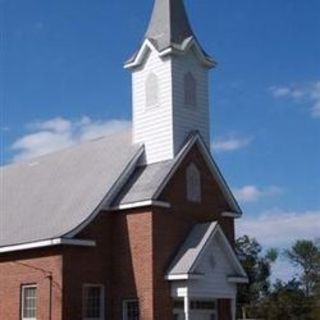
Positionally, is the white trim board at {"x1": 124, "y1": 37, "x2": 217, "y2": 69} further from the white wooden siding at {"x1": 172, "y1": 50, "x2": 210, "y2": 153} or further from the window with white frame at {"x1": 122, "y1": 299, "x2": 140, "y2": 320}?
the window with white frame at {"x1": 122, "y1": 299, "x2": 140, "y2": 320}

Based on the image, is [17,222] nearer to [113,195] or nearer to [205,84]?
[113,195]

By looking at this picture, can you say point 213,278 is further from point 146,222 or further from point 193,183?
point 193,183

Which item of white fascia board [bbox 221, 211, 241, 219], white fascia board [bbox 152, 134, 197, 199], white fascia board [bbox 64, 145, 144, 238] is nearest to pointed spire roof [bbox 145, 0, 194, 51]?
white fascia board [bbox 152, 134, 197, 199]

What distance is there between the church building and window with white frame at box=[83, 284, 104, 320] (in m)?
0.04

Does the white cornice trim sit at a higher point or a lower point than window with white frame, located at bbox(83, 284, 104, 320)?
higher

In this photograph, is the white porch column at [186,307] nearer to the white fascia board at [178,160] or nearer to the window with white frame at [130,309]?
the window with white frame at [130,309]

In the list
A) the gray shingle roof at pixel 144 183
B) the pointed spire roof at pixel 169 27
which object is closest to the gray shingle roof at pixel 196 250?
the gray shingle roof at pixel 144 183

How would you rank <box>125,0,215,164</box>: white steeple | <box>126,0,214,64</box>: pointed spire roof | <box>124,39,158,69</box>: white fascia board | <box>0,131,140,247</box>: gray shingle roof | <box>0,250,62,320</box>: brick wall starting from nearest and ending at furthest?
<box>0,250,62,320</box>: brick wall
<box>0,131,140,247</box>: gray shingle roof
<box>125,0,215,164</box>: white steeple
<box>126,0,214,64</box>: pointed spire roof
<box>124,39,158,69</box>: white fascia board

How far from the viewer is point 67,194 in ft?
113

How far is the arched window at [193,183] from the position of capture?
3309 centimetres

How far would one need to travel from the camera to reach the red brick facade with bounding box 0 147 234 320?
3028 centimetres

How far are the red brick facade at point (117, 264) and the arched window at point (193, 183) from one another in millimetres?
304

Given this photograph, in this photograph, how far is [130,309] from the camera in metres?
31.4

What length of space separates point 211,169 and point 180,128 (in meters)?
2.43
